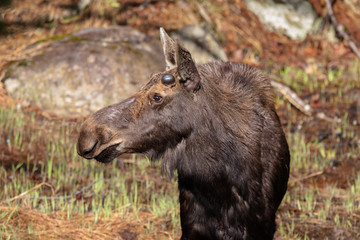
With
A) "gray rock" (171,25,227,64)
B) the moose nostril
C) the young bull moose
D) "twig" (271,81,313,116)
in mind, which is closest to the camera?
the moose nostril

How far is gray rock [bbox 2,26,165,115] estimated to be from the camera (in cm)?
922

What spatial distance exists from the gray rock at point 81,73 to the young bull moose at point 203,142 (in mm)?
4561

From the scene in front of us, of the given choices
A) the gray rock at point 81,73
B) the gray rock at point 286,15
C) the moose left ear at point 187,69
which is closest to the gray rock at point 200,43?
the gray rock at point 81,73

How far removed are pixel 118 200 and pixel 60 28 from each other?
244 inches

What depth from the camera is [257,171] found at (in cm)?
459

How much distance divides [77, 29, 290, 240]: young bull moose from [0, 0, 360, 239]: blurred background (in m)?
1.04

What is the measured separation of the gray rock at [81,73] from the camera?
30.2 ft

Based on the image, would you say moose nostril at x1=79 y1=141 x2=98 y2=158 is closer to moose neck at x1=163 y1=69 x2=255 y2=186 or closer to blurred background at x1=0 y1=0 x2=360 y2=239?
moose neck at x1=163 y1=69 x2=255 y2=186

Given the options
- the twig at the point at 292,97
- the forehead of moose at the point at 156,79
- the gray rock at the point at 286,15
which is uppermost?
the forehead of moose at the point at 156,79

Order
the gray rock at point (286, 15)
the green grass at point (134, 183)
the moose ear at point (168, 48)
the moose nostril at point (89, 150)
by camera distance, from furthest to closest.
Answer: the gray rock at point (286, 15) → the green grass at point (134, 183) → the moose ear at point (168, 48) → the moose nostril at point (89, 150)

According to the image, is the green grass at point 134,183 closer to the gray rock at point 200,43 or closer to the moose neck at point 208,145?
the moose neck at point 208,145

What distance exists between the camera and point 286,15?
1298 centimetres

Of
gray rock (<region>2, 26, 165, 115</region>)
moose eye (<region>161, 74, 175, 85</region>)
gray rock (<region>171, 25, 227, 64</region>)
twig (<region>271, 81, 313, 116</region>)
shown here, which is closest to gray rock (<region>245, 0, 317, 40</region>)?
gray rock (<region>171, 25, 227, 64</region>)

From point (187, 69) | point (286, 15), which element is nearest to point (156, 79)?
point (187, 69)
